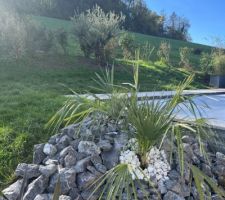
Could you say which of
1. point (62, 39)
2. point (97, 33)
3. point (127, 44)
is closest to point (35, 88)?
point (97, 33)

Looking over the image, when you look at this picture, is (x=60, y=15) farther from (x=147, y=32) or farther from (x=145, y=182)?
(x=145, y=182)

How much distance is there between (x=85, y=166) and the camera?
251cm

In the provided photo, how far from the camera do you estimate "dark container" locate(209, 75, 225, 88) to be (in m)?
11.7

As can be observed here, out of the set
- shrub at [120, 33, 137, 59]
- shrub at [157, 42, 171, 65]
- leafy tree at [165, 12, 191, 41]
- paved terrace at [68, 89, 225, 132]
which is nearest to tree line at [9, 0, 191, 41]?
leafy tree at [165, 12, 191, 41]

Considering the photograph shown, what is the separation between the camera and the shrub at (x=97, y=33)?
10.1 meters

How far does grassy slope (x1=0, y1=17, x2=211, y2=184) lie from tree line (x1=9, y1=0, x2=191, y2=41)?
566 inches

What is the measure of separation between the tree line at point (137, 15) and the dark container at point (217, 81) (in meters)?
14.8

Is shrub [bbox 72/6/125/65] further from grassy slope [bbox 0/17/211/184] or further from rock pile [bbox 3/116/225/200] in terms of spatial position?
rock pile [bbox 3/116/225/200]

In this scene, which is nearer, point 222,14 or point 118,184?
point 118,184

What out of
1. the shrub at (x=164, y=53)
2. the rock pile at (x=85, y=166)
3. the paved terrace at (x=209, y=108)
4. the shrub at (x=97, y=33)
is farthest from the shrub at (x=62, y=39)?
the rock pile at (x=85, y=166)

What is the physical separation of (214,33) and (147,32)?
16224 millimetres

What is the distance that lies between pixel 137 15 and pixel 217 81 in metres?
19.6

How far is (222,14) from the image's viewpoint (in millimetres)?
16375

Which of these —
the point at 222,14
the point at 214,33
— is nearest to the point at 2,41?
the point at 214,33
